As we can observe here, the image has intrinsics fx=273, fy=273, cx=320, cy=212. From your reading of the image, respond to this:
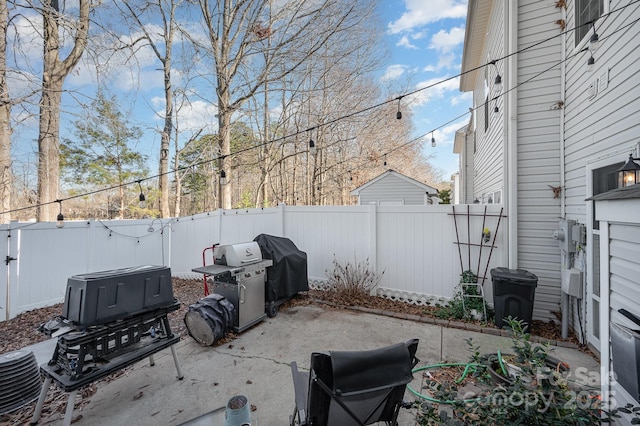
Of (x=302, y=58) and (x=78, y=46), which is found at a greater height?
(x=302, y=58)

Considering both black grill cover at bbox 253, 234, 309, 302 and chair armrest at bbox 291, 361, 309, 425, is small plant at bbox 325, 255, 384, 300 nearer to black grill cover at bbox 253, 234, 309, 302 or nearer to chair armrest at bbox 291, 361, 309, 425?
black grill cover at bbox 253, 234, 309, 302

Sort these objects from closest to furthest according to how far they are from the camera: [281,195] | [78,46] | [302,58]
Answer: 1. [78,46]
2. [302,58]
3. [281,195]

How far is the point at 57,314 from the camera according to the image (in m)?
4.91

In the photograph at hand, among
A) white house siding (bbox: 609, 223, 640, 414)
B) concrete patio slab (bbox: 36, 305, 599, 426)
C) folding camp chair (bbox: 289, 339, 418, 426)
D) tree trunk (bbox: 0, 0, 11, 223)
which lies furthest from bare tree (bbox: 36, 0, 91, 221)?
white house siding (bbox: 609, 223, 640, 414)

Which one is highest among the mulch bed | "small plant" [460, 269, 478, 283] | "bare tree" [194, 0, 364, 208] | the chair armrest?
"bare tree" [194, 0, 364, 208]

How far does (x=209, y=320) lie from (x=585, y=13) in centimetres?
631

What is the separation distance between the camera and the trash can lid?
3.70 m

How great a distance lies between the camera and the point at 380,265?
17.5 ft

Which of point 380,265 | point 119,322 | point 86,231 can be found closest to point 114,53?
point 86,231

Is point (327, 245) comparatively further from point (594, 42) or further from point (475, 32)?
point (475, 32)

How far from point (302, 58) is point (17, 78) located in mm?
7386

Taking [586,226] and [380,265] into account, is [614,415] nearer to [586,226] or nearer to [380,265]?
[586,226]

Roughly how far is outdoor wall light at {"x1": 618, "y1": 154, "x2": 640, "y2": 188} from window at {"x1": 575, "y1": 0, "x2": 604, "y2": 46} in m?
2.00

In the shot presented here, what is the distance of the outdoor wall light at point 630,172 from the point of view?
7.69 feet
